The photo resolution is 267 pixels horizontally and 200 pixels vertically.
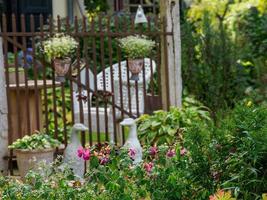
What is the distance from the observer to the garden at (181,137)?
4051 millimetres

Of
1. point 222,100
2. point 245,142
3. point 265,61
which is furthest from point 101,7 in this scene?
point 245,142

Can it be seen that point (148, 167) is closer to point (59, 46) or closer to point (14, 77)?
point (59, 46)

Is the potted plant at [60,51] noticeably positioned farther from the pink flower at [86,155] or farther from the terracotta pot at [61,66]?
the pink flower at [86,155]

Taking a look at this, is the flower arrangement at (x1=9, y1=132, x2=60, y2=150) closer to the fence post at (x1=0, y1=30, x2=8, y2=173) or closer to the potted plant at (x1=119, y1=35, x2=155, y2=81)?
the fence post at (x1=0, y1=30, x2=8, y2=173)

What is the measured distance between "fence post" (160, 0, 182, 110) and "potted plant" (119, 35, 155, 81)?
0.28m

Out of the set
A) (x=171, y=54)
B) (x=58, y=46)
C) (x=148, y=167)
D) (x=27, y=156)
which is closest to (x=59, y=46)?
(x=58, y=46)

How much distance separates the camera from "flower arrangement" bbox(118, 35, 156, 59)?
25.7 feet

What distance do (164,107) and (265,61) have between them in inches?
129

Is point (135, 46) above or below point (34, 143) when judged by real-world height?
above

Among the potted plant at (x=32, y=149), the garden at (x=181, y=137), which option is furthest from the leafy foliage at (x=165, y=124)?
the potted plant at (x=32, y=149)

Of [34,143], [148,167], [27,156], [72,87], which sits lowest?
[27,156]

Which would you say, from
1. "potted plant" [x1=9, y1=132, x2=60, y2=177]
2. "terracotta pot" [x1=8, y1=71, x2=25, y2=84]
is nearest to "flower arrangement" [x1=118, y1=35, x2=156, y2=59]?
"terracotta pot" [x1=8, y1=71, x2=25, y2=84]

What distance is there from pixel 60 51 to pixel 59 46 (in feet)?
0.18

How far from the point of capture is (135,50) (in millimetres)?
7832
